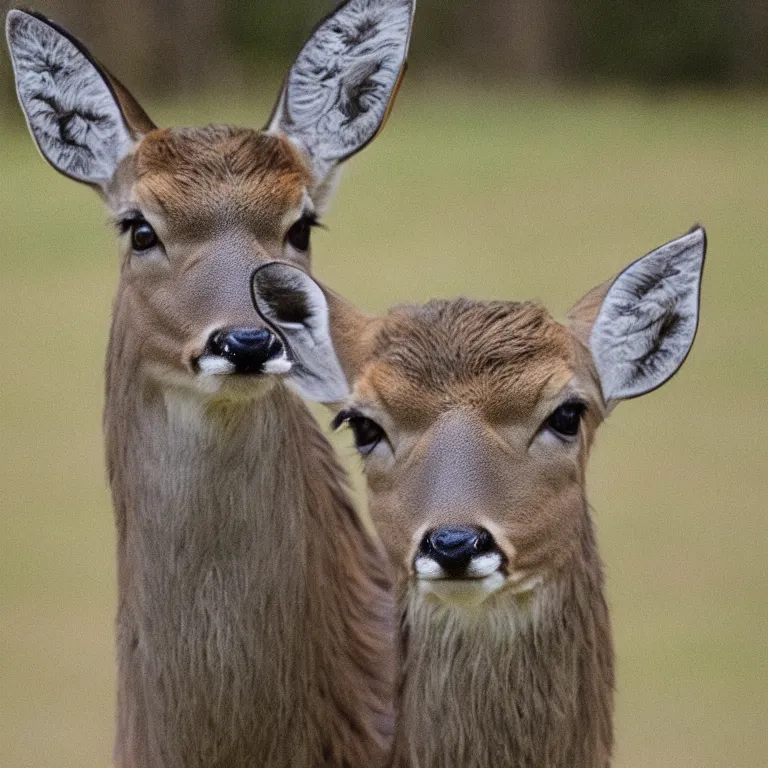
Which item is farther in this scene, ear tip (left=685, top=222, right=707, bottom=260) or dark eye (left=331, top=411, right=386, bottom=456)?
ear tip (left=685, top=222, right=707, bottom=260)

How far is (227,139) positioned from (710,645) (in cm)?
872

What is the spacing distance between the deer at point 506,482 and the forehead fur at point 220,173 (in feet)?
2.51

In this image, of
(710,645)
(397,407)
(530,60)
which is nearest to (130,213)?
(397,407)

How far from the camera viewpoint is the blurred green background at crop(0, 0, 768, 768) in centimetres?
1534

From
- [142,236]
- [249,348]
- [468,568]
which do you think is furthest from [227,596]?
[468,568]

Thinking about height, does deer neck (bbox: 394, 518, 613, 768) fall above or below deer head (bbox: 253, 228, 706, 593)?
below

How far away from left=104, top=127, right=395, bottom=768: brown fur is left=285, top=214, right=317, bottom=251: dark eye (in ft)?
0.20

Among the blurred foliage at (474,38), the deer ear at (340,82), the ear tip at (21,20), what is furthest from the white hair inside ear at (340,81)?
the blurred foliage at (474,38)

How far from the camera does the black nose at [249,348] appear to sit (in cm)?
730

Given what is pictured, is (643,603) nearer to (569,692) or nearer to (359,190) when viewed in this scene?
(569,692)

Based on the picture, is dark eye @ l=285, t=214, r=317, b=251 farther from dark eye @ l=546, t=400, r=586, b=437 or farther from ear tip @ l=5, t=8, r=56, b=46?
dark eye @ l=546, t=400, r=586, b=437

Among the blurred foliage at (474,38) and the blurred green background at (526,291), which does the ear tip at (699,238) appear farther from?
the blurred foliage at (474,38)

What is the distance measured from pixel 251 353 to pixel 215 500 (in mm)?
706

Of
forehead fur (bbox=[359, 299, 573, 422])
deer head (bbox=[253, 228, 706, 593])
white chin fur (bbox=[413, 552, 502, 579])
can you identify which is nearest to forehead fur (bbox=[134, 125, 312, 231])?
deer head (bbox=[253, 228, 706, 593])
